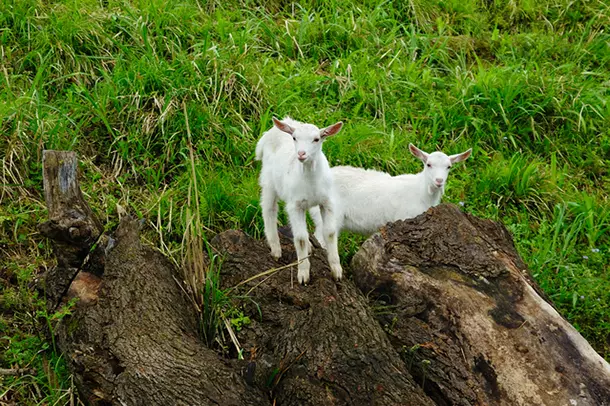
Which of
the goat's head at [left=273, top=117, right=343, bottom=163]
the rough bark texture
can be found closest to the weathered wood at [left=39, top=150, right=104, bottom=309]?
the goat's head at [left=273, top=117, right=343, bottom=163]

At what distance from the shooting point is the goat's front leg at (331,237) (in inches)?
205

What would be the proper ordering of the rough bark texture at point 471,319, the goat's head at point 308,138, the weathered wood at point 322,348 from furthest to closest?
the goat's head at point 308,138 < the rough bark texture at point 471,319 < the weathered wood at point 322,348

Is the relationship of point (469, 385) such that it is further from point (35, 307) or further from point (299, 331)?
point (35, 307)

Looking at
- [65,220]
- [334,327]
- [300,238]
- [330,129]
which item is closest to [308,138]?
[330,129]

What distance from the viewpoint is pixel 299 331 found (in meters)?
4.46

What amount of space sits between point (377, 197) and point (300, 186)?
1535mm

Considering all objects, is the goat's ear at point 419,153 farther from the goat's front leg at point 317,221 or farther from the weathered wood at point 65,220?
the weathered wood at point 65,220

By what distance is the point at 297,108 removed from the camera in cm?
764

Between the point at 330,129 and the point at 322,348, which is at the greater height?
the point at 330,129

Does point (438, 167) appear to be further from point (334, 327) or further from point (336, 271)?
point (334, 327)


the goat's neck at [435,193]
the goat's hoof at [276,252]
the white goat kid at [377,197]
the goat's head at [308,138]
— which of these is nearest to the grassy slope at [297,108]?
the white goat kid at [377,197]

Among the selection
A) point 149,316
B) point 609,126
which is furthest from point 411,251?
point 609,126

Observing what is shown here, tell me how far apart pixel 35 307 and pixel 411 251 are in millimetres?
2573

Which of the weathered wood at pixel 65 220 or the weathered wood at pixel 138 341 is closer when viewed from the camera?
the weathered wood at pixel 138 341
